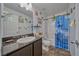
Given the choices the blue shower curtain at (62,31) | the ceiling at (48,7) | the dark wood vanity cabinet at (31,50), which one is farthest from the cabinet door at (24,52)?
the ceiling at (48,7)

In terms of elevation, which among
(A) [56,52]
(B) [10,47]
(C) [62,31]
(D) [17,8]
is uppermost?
(D) [17,8]

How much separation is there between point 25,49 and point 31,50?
0.10 metres

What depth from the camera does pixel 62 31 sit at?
5.12 ft

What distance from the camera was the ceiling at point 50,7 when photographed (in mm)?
1490

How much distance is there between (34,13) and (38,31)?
11.3 inches

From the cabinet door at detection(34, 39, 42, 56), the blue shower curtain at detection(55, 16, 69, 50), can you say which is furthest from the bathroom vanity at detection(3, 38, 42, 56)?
the blue shower curtain at detection(55, 16, 69, 50)

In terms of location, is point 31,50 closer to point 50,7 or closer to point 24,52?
point 24,52

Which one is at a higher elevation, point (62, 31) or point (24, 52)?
point (62, 31)

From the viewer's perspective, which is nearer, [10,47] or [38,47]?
[10,47]

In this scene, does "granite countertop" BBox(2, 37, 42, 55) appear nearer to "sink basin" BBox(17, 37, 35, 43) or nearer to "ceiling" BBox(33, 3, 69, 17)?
"sink basin" BBox(17, 37, 35, 43)

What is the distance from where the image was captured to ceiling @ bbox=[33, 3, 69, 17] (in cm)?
149

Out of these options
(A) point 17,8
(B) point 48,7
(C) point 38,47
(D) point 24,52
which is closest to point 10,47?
(D) point 24,52

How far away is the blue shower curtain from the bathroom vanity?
11.7 inches

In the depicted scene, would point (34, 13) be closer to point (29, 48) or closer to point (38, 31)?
point (38, 31)
